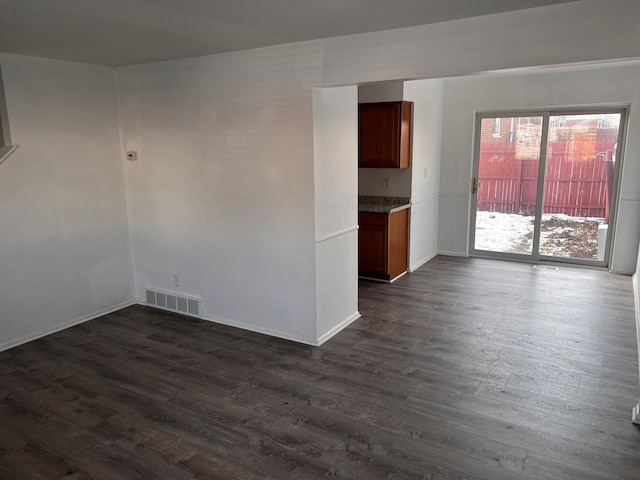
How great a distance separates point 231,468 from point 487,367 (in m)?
2.03

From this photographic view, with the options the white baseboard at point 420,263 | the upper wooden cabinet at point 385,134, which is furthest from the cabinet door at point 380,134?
the white baseboard at point 420,263

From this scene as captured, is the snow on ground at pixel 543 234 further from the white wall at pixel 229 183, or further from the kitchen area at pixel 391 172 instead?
the white wall at pixel 229 183

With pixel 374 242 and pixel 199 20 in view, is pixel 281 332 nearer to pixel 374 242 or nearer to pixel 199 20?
pixel 374 242

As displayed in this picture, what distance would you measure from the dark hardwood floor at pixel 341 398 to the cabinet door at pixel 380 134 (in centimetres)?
193

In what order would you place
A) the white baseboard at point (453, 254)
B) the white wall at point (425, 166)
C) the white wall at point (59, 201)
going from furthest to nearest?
the white baseboard at point (453, 254) → the white wall at point (425, 166) → the white wall at point (59, 201)

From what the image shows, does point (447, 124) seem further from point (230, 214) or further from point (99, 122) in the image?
point (99, 122)

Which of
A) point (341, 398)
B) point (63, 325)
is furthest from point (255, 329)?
point (63, 325)

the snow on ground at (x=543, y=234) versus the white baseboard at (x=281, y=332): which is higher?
the snow on ground at (x=543, y=234)

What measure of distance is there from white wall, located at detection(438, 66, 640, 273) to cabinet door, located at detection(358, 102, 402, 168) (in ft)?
4.94

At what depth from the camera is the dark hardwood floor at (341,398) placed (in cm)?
241

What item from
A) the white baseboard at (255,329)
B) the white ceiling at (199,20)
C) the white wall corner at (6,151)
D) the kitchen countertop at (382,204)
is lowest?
the white baseboard at (255,329)

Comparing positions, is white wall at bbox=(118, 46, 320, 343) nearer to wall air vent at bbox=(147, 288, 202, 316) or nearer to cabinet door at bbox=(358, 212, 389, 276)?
wall air vent at bbox=(147, 288, 202, 316)

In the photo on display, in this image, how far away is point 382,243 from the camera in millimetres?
5391

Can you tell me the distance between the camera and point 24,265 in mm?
3854
